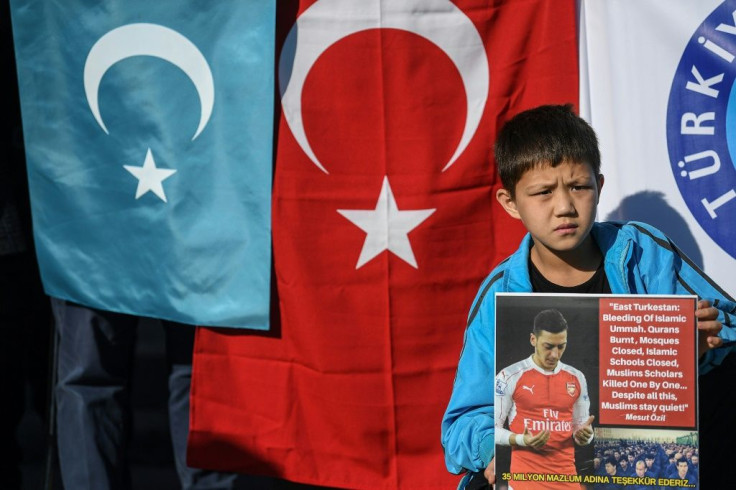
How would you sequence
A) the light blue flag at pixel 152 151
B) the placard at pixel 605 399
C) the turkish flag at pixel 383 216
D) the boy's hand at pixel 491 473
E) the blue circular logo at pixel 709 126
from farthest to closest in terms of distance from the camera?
1. the light blue flag at pixel 152 151
2. the turkish flag at pixel 383 216
3. the blue circular logo at pixel 709 126
4. the boy's hand at pixel 491 473
5. the placard at pixel 605 399

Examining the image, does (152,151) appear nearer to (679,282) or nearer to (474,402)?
(474,402)

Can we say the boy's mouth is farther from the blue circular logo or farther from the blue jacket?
the blue circular logo

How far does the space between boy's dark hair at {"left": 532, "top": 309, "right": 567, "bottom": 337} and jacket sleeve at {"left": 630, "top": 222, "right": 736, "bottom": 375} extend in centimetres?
38

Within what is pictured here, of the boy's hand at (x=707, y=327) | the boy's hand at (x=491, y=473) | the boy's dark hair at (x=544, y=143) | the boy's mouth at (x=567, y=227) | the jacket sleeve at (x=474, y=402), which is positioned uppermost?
the boy's dark hair at (x=544, y=143)

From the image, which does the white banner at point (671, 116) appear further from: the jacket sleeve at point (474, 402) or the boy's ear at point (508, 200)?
the jacket sleeve at point (474, 402)

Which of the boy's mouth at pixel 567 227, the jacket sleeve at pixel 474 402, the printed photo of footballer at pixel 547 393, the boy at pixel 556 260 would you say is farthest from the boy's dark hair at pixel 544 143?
the printed photo of footballer at pixel 547 393

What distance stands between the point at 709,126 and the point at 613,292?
814mm

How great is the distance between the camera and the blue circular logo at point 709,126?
2.94 m

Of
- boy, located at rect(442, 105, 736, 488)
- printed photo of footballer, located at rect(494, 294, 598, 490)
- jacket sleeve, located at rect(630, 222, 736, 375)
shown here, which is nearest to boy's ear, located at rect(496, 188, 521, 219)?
boy, located at rect(442, 105, 736, 488)

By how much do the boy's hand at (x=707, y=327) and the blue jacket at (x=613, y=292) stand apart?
0.13 m

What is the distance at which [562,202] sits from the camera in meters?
2.38

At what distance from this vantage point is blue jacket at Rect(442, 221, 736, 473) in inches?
95.6

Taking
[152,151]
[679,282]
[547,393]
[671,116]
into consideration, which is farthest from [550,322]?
[152,151]

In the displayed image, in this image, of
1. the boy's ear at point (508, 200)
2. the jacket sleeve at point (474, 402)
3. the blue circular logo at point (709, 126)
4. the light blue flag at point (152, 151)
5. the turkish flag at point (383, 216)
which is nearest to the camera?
the jacket sleeve at point (474, 402)
